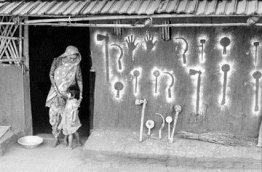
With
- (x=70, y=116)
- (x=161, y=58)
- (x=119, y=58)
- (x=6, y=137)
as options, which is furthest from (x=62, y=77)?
(x=161, y=58)

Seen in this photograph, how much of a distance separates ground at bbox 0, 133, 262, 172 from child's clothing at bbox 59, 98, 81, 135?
503 millimetres

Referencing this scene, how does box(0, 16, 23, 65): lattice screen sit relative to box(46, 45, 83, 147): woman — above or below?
above

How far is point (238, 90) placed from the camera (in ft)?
26.4

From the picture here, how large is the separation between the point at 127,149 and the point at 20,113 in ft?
8.76

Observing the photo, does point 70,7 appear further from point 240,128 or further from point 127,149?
point 240,128

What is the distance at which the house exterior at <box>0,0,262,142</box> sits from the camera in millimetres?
7734

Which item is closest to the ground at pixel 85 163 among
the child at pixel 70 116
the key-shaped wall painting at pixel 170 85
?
the child at pixel 70 116

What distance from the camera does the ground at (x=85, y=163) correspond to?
7.81m

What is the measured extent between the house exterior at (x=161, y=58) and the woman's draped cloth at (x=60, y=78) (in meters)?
0.47

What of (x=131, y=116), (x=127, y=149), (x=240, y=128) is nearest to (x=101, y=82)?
(x=131, y=116)

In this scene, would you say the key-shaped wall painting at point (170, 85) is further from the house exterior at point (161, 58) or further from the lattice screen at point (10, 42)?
the lattice screen at point (10, 42)

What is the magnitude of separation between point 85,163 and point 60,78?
5.98 feet

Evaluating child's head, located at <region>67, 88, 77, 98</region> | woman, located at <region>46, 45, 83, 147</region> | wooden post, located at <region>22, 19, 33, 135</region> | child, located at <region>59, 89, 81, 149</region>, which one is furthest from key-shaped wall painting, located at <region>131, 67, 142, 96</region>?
wooden post, located at <region>22, 19, 33, 135</region>

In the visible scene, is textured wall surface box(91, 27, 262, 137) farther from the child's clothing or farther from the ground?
the ground
